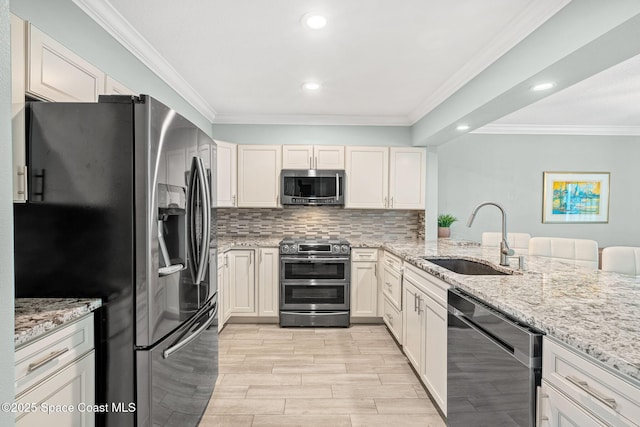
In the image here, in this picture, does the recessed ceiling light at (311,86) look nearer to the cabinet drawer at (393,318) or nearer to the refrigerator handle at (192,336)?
the refrigerator handle at (192,336)

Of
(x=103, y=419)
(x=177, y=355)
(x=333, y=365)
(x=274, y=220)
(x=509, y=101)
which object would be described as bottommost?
(x=333, y=365)

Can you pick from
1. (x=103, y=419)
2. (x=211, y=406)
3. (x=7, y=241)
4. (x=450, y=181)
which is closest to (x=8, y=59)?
(x=7, y=241)

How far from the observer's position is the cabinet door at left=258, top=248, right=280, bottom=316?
3854 millimetres

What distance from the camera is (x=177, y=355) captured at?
1.71 meters

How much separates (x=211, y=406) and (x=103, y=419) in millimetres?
941

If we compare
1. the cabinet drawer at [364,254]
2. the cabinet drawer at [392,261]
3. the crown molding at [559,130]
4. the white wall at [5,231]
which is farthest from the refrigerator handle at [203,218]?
the crown molding at [559,130]

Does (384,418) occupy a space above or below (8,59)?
below

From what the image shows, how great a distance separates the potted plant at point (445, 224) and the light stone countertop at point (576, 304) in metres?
2.11

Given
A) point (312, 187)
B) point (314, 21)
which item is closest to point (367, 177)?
point (312, 187)

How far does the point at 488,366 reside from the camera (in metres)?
1.51

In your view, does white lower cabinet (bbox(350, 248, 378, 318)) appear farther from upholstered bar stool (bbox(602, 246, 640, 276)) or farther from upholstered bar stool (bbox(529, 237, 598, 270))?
upholstered bar stool (bbox(602, 246, 640, 276))

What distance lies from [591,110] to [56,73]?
5.07 m

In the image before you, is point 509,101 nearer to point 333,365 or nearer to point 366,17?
point 366,17

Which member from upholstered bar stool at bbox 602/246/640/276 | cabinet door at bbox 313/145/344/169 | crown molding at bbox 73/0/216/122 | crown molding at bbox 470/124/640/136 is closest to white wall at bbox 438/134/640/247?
crown molding at bbox 470/124/640/136
